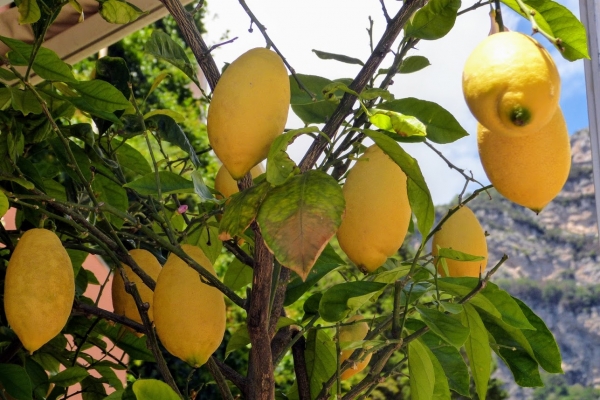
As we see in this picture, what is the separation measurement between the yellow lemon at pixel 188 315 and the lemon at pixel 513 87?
234mm

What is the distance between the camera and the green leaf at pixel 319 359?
2.29 ft

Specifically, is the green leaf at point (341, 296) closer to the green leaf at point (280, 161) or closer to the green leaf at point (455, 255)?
the green leaf at point (455, 255)

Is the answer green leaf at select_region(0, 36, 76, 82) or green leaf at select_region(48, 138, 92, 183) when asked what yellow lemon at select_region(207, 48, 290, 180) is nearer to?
green leaf at select_region(0, 36, 76, 82)

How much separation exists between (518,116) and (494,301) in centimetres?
22

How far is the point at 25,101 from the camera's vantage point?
2.26 ft

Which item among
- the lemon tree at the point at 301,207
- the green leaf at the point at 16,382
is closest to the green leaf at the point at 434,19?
the lemon tree at the point at 301,207

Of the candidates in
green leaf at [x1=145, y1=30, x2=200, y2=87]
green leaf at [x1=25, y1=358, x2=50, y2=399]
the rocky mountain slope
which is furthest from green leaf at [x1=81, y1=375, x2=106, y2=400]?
the rocky mountain slope

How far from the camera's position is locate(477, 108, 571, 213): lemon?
17.9 inches

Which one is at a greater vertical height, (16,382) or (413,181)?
(413,181)

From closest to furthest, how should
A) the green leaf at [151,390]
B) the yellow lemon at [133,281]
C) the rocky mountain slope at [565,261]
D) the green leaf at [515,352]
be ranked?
the green leaf at [151,390] < the green leaf at [515,352] < the yellow lemon at [133,281] < the rocky mountain slope at [565,261]

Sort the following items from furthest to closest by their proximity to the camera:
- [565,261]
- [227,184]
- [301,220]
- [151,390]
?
[565,261] < [227,184] < [151,390] < [301,220]

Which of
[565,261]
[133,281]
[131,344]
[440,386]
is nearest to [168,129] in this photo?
[133,281]

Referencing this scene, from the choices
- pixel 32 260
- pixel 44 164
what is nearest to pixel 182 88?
pixel 44 164

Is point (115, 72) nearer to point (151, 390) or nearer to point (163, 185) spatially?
point (163, 185)
